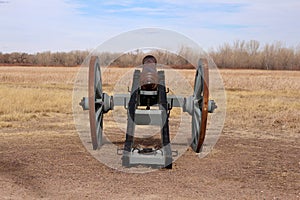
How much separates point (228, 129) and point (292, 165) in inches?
157

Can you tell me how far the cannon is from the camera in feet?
22.6

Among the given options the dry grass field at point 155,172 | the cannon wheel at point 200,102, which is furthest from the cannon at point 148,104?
the dry grass field at point 155,172

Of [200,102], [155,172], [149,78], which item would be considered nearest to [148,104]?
[149,78]

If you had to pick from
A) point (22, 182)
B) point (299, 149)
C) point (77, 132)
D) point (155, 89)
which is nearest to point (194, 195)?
point (22, 182)

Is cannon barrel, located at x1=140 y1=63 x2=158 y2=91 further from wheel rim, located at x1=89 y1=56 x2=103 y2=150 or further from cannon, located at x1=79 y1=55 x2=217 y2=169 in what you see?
wheel rim, located at x1=89 y1=56 x2=103 y2=150

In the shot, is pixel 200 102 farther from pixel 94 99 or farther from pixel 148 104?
pixel 94 99

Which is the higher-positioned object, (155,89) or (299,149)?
(155,89)

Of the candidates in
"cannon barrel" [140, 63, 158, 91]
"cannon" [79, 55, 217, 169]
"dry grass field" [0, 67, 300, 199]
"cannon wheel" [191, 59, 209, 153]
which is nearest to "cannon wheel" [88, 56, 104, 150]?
"cannon" [79, 55, 217, 169]

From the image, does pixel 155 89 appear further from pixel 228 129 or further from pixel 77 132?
pixel 228 129

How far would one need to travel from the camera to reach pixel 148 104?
8281 mm

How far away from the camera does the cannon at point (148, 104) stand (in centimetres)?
689

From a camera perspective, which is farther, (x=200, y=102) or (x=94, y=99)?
(x=200, y=102)

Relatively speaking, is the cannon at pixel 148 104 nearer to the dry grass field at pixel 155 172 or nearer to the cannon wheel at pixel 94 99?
the cannon wheel at pixel 94 99

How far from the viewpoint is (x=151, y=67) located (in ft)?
26.5
